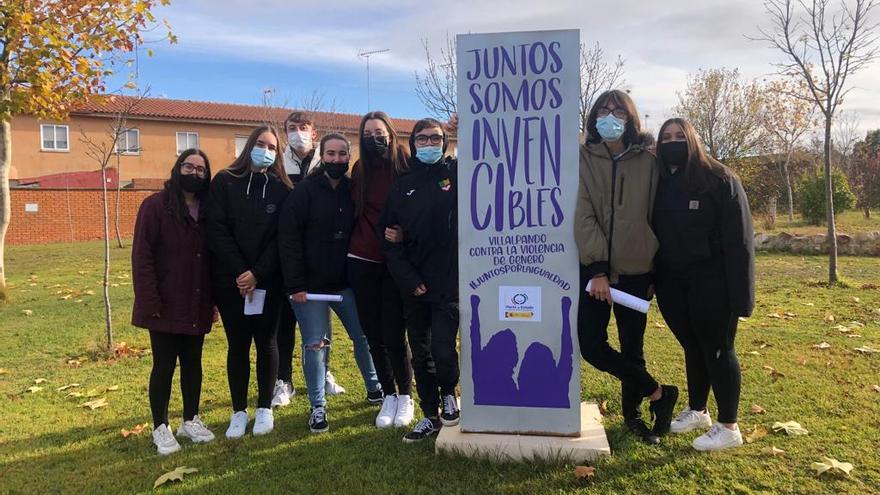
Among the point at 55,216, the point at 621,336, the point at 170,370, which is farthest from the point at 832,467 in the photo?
the point at 55,216

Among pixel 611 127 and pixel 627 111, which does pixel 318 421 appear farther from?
pixel 627 111

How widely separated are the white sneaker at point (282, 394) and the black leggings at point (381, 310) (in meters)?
1.05

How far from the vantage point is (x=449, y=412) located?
399 centimetres

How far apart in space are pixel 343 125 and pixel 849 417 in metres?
22.3

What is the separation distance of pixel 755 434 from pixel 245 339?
327 centimetres

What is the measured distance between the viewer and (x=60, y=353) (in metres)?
6.47

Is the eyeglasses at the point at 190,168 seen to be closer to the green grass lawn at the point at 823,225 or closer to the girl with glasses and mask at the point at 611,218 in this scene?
the girl with glasses and mask at the point at 611,218

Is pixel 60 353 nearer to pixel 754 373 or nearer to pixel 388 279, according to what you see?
pixel 388 279

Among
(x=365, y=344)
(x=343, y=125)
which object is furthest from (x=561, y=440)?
(x=343, y=125)

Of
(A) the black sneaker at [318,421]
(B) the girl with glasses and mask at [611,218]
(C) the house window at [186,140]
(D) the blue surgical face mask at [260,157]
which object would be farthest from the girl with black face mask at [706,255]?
(C) the house window at [186,140]

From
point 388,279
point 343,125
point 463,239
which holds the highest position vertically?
point 343,125

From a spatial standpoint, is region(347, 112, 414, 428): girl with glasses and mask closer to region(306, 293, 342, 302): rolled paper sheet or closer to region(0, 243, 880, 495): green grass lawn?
region(306, 293, 342, 302): rolled paper sheet

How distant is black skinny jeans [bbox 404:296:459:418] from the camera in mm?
3750

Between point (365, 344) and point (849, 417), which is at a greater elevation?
point (365, 344)
